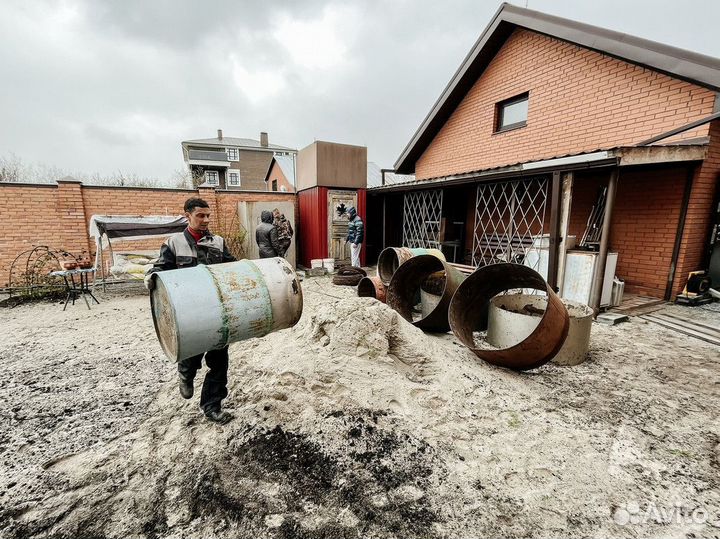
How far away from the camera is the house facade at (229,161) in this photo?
36062mm

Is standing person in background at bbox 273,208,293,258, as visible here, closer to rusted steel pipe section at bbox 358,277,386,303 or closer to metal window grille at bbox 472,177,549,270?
rusted steel pipe section at bbox 358,277,386,303

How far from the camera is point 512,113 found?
8.30 m

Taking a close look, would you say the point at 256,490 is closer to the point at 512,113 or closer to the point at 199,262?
the point at 199,262

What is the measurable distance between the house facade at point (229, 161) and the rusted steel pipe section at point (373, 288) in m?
33.0

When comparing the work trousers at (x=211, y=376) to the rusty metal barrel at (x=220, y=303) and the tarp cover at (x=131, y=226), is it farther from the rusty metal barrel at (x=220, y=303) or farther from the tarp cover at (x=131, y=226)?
the tarp cover at (x=131, y=226)

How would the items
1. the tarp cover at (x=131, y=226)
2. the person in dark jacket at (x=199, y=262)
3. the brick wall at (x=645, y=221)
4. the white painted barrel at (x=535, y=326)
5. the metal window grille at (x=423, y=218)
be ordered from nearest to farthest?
the person in dark jacket at (x=199, y=262)
the white painted barrel at (x=535, y=326)
the brick wall at (x=645, y=221)
the tarp cover at (x=131, y=226)
the metal window grille at (x=423, y=218)

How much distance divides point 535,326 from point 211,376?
3.35m

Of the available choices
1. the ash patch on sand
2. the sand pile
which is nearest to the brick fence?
the sand pile

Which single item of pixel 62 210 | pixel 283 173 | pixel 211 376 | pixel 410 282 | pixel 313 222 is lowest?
pixel 211 376

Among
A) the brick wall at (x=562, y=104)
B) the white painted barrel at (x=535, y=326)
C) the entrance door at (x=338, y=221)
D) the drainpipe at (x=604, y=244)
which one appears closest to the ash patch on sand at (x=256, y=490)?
the white painted barrel at (x=535, y=326)

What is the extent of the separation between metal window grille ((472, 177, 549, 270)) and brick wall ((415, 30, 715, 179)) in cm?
81

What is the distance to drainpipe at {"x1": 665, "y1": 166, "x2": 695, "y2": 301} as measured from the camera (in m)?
5.23

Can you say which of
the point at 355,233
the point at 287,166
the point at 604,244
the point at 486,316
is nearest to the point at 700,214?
the point at 604,244

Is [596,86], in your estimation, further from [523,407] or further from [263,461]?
[263,461]
